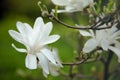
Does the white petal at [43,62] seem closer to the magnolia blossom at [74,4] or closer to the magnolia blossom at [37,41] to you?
the magnolia blossom at [37,41]

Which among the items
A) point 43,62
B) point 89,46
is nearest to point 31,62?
point 43,62

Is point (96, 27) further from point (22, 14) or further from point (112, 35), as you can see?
point (22, 14)

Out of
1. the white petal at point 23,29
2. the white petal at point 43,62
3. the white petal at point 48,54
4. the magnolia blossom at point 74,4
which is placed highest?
the magnolia blossom at point 74,4

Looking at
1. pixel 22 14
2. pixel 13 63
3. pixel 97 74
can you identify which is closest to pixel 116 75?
pixel 97 74

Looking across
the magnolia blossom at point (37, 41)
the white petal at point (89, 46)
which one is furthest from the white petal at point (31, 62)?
the white petal at point (89, 46)

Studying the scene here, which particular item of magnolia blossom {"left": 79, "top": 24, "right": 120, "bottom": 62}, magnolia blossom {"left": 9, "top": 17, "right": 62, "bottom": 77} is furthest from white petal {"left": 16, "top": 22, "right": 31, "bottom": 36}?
magnolia blossom {"left": 79, "top": 24, "right": 120, "bottom": 62}

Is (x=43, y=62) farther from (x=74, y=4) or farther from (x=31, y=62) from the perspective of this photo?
(x=74, y=4)
